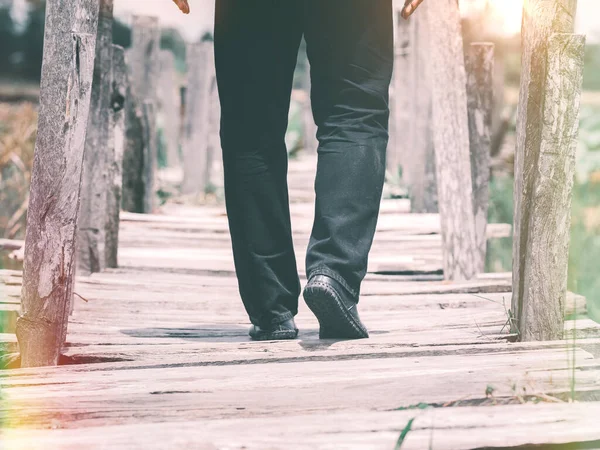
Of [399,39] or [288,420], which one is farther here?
[399,39]

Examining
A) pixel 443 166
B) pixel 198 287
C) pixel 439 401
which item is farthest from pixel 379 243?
pixel 439 401

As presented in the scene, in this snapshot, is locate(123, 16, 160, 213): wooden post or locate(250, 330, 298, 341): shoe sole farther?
locate(123, 16, 160, 213): wooden post

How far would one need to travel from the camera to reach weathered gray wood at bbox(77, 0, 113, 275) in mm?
4012

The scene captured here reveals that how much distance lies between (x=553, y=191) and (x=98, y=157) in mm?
2240

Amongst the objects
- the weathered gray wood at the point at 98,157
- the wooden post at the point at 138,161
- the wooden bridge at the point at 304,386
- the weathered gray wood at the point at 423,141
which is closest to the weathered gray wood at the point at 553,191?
the wooden bridge at the point at 304,386

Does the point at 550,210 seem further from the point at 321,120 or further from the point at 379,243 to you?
the point at 379,243

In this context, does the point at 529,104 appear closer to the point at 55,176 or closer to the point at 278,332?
the point at 278,332

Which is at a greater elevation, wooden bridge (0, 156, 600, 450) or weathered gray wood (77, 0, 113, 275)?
weathered gray wood (77, 0, 113, 275)

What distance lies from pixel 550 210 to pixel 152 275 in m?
2.39

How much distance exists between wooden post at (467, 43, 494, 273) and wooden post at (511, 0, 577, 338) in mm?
1782

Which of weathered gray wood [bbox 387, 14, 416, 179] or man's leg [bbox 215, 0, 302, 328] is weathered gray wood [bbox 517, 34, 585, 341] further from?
weathered gray wood [bbox 387, 14, 416, 179]

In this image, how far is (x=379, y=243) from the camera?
5.60m

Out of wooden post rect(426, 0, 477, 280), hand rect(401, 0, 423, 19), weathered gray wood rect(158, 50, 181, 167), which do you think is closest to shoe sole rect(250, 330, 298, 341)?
hand rect(401, 0, 423, 19)

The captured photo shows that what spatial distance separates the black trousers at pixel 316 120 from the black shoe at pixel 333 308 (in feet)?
0.11
